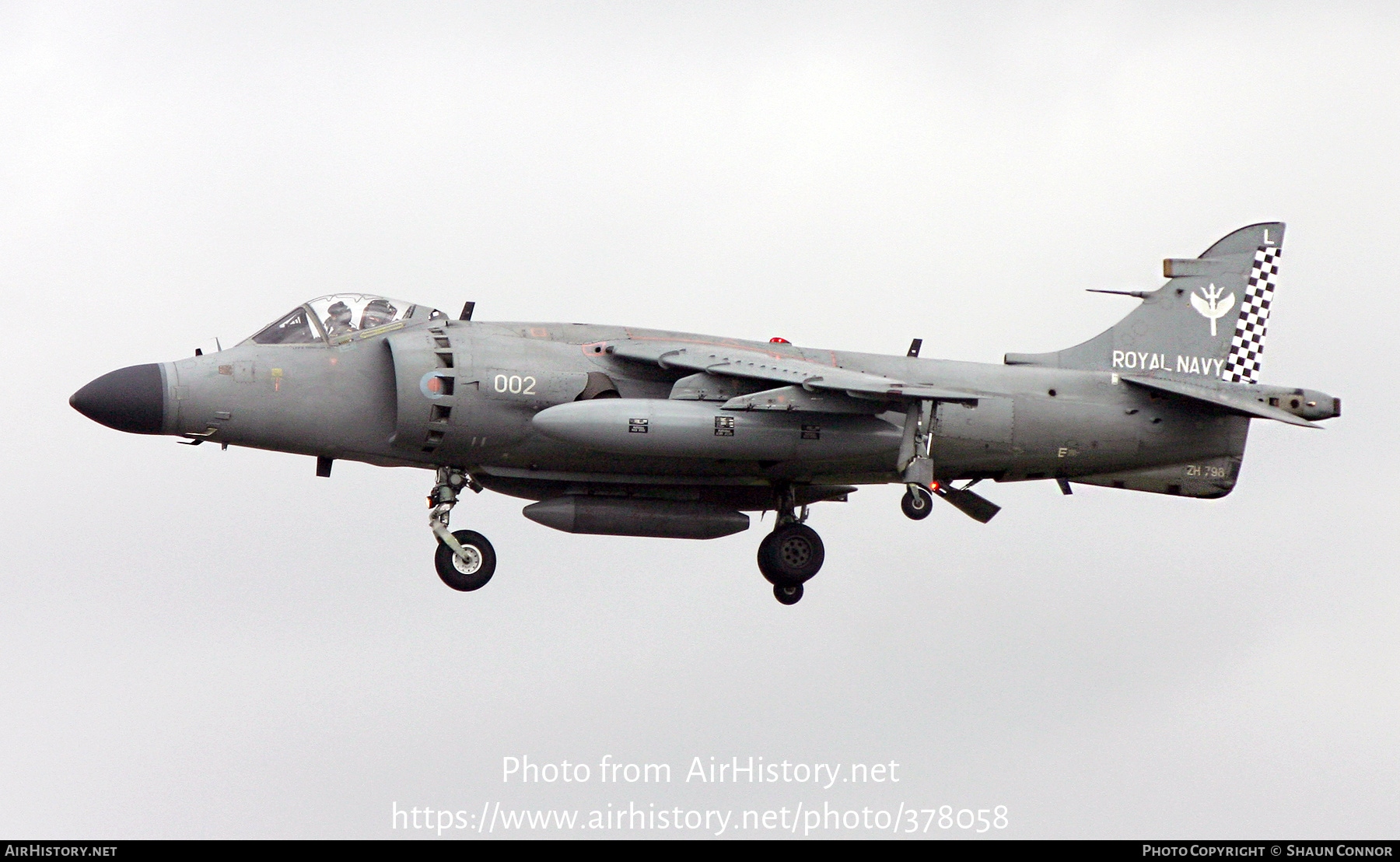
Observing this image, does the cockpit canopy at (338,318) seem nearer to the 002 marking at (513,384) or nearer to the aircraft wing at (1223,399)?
the 002 marking at (513,384)

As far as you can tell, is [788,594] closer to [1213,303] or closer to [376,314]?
[376,314]

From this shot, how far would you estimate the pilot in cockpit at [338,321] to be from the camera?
2395 cm

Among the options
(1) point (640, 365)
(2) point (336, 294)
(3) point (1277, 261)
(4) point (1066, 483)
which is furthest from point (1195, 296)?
(2) point (336, 294)

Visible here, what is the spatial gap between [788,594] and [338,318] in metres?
6.18

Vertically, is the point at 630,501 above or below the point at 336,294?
below

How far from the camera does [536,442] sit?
23.7 metres

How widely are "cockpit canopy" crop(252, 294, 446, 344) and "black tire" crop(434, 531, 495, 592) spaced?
2.49 m

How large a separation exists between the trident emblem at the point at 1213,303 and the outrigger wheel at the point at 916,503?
4.79 m

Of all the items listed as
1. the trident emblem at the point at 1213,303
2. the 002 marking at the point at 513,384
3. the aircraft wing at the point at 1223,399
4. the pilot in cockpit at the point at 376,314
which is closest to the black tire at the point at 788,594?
the 002 marking at the point at 513,384

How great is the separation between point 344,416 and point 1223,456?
10.6 metres

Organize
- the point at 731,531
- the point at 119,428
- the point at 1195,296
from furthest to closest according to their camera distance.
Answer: the point at 1195,296 → the point at 731,531 → the point at 119,428

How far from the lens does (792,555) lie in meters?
25.2
